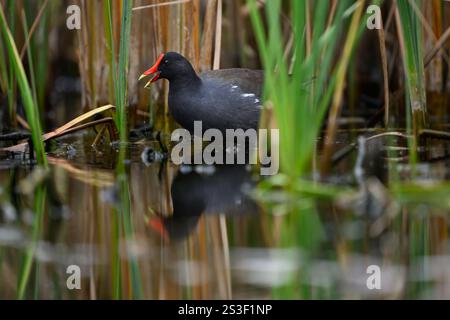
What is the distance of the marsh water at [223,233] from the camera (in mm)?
3270

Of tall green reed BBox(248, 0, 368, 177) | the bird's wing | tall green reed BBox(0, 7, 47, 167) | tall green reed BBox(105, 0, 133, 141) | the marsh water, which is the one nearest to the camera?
the marsh water

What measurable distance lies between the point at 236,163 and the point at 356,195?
5.69ft

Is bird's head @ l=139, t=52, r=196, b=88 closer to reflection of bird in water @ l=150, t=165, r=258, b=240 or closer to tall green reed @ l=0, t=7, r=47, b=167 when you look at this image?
reflection of bird in water @ l=150, t=165, r=258, b=240

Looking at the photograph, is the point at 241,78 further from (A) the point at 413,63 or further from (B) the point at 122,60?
(A) the point at 413,63

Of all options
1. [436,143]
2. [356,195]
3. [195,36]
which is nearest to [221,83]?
[195,36]

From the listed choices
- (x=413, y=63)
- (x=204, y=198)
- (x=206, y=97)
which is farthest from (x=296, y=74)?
(x=206, y=97)

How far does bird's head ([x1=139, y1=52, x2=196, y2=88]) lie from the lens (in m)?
5.99

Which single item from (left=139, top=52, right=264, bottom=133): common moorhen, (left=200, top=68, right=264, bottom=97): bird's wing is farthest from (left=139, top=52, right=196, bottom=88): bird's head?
(left=200, top=68, right=264, bottom=97): bird's wing

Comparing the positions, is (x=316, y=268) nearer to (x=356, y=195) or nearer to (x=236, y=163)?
(x=356, y=195)

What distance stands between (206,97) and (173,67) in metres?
0.31

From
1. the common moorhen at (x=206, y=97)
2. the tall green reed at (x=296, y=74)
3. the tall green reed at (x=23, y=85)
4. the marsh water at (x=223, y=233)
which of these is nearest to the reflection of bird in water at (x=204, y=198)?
the marsh water at (x=223, y=233)

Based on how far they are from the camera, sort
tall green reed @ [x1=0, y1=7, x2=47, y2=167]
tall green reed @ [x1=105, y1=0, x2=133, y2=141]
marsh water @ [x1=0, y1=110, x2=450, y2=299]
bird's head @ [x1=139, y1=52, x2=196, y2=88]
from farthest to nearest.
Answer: bird's head @ [x1=139, y1=52, x2=196, y2=88] → tall green reed @ [x1=105, y1=0, x2=133, y2=141] → tall green reed @ [x1=0, y1=7, x2=47, y2=167] → marsh water @ [x1=0, y1=110, x2=450, y2=299]
